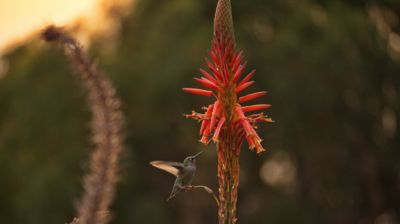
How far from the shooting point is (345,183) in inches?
999

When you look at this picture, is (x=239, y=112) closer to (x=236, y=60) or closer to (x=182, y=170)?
(x=236, y=60)

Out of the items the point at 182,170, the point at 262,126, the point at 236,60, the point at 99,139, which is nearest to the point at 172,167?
the point at 182,170

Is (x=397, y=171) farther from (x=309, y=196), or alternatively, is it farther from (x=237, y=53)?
(x=237, y=53)

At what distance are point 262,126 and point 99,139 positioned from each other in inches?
879

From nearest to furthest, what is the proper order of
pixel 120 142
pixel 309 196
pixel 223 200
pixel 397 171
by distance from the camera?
pixel 120 142 < pixel 223 200 < pixel 309 196 < pixel 397 171

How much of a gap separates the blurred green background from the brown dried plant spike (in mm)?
21586

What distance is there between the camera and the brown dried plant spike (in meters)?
1.32

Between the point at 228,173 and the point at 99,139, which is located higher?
the point at 99,139

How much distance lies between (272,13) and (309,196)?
22.7 ft

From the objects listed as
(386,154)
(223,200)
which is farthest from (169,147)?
(223,200)

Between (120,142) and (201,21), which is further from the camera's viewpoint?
(201,21)

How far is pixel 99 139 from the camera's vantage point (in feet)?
4.59

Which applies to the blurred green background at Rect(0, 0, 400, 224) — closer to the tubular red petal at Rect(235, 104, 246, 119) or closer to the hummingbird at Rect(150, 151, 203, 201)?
the hummingbird at Rect(150, 151, 203, 201)

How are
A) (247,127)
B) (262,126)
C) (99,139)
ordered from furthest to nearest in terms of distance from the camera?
(262,126) → (247,127) → (99,139)
